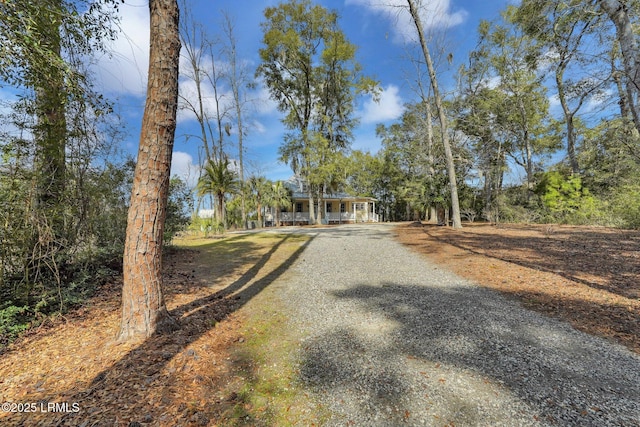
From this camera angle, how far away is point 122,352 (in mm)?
2500

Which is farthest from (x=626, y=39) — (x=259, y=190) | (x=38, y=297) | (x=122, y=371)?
(x=259, y=190)

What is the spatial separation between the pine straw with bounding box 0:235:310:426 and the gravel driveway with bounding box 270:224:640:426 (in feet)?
2.71

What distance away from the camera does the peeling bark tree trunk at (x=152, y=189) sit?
2.72 meters

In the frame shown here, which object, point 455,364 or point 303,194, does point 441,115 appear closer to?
point 455,364

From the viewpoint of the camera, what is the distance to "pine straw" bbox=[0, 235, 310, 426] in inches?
71.6

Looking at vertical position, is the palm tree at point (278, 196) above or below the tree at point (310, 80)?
below

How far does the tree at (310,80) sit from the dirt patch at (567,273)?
1551cm

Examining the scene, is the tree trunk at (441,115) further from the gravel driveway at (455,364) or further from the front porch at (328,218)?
the front porch at (328,218)

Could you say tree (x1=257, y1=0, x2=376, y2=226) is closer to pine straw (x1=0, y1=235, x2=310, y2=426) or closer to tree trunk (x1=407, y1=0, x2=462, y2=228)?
tree trunk (x1=407, y1=0, x2=462, y2=228)

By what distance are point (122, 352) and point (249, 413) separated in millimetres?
1516

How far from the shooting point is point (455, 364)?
2.39 meters

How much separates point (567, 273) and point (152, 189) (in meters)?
6.65

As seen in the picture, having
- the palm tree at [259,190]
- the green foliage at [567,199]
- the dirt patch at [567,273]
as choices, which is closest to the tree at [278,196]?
the palm tree at [259,190]

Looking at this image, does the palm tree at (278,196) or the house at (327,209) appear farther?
the house at (327,209)
